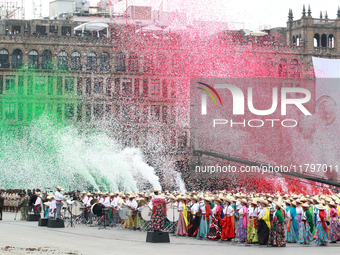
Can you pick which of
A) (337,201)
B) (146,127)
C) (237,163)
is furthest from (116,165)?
(337,201)

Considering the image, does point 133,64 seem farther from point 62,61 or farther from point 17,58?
point 17,58

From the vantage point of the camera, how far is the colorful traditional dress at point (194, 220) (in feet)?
82.7

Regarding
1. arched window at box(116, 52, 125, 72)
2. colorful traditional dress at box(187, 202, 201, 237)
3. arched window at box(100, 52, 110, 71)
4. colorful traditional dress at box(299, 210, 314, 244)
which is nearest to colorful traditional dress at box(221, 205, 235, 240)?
colorful traditional dress at box(187, 202, 201, 237)

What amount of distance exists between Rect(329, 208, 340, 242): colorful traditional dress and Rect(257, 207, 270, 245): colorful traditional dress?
304 cm

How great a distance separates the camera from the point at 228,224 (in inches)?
948

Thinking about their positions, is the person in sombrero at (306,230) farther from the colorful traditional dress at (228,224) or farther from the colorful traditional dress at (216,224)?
the colorful traditional dress at (216,224)

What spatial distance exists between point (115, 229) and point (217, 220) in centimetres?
631

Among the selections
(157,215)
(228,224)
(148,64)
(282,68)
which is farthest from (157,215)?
(282,68)

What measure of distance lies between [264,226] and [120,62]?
5365 cm

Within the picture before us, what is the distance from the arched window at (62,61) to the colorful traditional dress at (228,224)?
2064 inches

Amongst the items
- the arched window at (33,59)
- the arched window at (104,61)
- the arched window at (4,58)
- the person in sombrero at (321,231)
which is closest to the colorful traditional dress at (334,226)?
the person in sombrero at (321,231)

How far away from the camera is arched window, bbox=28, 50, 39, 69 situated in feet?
240

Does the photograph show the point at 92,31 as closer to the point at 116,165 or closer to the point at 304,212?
the point at 116,165

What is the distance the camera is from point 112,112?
2808 inches
